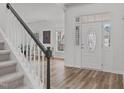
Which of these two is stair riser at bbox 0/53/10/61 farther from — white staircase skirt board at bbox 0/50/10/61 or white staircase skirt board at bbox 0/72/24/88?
white staircase skirt board at bbox 0/72/24/88

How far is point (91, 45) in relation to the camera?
5988 millimetres

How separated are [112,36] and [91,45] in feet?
3.09

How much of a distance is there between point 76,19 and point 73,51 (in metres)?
1.40

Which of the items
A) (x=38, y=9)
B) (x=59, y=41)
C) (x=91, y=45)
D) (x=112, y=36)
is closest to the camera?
(x=112, y=36)

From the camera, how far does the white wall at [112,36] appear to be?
522cm

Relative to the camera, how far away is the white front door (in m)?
5.80

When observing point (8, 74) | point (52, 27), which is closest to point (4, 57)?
point (8, 74)

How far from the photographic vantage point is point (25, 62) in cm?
271

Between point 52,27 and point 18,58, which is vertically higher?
point 52,27

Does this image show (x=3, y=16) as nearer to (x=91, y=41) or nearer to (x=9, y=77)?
(x=9, y=77)

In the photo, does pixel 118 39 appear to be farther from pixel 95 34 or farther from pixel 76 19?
pixel 76 19

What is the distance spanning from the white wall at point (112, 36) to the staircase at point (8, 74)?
3874mm

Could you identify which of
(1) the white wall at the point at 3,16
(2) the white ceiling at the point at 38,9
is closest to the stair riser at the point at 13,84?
(1) the white wall at the point at 3,16
